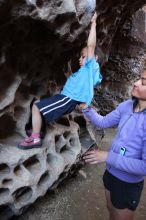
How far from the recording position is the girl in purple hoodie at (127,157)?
5.61ft

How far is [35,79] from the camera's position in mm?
2234

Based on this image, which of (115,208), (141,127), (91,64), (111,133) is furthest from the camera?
(111,133)

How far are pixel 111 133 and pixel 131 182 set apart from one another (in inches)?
91.0

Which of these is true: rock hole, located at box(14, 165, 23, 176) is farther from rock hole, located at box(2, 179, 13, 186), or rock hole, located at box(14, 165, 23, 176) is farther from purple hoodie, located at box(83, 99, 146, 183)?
purple hoodie, located at box(83, 99, 146, 183)

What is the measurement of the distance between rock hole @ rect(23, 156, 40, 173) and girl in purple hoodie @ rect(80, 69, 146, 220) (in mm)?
469

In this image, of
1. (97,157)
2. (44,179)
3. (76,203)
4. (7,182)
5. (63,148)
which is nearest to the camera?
(97,157)

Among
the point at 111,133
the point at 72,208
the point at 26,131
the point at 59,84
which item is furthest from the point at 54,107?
the point at 111,133

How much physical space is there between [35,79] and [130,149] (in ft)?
2.64

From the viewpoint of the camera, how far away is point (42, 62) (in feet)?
7.07

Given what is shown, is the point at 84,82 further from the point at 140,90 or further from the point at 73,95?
the point at 140,90

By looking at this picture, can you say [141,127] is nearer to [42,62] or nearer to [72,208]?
[42,62]

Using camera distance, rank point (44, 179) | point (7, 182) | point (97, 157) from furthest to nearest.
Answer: point (44, 179) → point (7, 182) → point (97, 157)

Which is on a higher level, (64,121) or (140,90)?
(140,90)

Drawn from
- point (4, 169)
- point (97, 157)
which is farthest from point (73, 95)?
point (4, 169)
